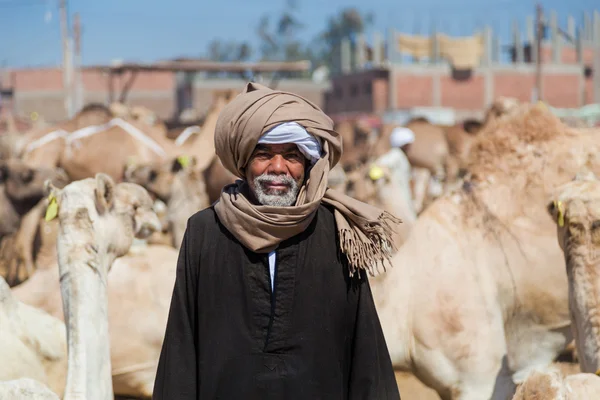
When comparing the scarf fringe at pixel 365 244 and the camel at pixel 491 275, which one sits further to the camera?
the camel at pixel 491 275

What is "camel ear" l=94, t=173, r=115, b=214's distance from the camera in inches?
180

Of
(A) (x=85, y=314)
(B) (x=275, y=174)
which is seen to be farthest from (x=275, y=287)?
(A) (x=85, y=314)

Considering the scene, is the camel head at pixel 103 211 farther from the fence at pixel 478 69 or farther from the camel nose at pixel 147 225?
the fence at pixel 478 69

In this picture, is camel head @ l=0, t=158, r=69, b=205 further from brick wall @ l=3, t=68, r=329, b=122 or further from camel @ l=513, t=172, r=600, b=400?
brick wall @ l=3, t=68, r=329, b=122

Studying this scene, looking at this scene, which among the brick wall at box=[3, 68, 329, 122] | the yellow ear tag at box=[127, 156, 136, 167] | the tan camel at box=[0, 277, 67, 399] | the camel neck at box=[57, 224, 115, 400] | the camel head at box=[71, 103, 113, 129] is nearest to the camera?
the camel neck at box=[57, 224, 115, 400]

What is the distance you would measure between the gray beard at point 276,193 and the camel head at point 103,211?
139 cm

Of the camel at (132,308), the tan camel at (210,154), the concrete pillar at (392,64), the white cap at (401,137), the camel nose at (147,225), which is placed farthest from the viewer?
the concrete pillar at (392,64)

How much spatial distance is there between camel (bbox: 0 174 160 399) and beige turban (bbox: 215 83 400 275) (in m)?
1.16

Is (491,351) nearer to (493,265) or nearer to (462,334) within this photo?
(462,334)

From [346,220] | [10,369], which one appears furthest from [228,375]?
[10,369]

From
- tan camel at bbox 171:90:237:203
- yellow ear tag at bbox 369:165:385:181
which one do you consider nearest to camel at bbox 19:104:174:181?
tan camel at bbox 171:90:237:203

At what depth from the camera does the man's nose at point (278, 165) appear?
3.32 metres

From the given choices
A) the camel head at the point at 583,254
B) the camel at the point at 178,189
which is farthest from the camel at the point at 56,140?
the camel head at the point at 583,254

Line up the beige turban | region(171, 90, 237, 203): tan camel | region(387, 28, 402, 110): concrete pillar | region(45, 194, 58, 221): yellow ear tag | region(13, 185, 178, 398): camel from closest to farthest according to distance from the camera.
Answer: the beige turban
region(45, 194, 58, 221): yellow ear tag
region(13, 185, 178, 398): camel
region(171, 90, 237, 203): tan camel
region(387, 28, 402, 110): concrete pillar
